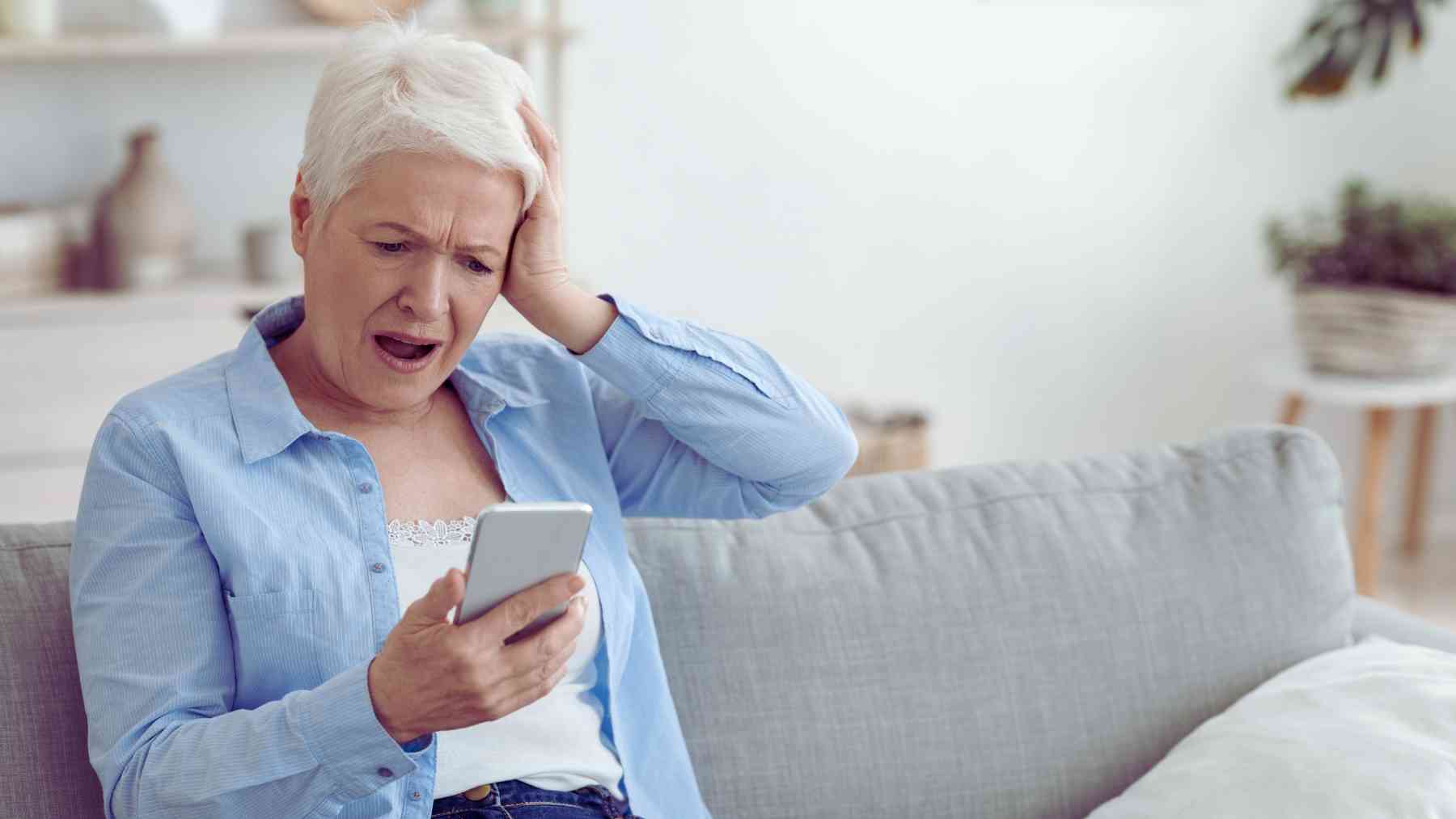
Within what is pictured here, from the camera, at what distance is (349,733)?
105cm

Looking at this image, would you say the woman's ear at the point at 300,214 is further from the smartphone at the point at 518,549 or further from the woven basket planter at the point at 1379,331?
the woven basket planter at the point at 1379,331

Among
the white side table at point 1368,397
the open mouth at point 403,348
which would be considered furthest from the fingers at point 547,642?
the white side table at point 1368,397

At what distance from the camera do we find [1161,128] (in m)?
3.56

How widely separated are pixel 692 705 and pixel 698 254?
1.99 metres

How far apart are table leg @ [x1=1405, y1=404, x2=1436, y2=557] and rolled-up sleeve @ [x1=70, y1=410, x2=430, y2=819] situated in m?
3.30

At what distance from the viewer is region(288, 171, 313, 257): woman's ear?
1273 mm

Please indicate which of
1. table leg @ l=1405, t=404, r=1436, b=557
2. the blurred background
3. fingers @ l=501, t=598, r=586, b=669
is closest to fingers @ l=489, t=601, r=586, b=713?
fingers @ l=501, t=598, r=586, b=669

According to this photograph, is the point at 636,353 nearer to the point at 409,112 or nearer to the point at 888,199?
the point at 409,112

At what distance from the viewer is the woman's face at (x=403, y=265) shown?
1214 millimetres

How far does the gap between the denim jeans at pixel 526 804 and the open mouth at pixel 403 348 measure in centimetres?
36

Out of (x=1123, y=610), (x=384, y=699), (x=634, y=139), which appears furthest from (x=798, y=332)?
(x=384, y=699)

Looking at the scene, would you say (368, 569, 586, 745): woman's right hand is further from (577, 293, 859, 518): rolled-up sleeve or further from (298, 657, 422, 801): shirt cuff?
(577, 293, 859, 518): rolled-up sleeve

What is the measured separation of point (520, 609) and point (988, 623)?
0.67 meters

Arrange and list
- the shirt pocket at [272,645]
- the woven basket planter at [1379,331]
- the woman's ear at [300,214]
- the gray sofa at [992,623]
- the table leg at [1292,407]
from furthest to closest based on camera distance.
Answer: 1. the table leg at [1292,407]
2. the woven basket planter at [1379,331]
3. the gray sofa at [992,623]
4. the woman's ear at [300,214]
5. the shirt pocket at [272,645]
